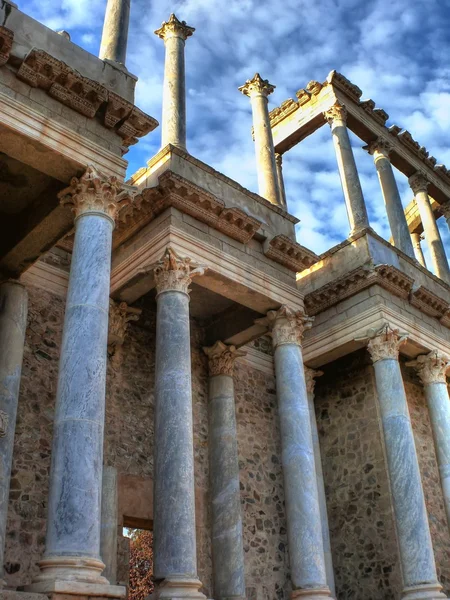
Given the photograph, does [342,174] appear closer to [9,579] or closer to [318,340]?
[318,340]

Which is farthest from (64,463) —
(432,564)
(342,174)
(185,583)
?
(342,174)

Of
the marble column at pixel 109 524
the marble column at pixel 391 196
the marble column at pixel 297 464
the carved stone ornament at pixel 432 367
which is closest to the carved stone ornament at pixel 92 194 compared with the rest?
the marble column at pixel 297 464

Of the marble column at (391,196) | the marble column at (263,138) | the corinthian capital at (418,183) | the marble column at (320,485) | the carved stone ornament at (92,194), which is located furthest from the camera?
the corinthian capital at (418,183)

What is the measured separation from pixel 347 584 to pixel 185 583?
7069 millimetres

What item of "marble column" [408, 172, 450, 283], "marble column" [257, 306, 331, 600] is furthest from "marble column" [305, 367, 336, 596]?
"marble column" [408, 172, 450, 283]

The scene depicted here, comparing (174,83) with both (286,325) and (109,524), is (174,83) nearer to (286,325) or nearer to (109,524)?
(286,325)

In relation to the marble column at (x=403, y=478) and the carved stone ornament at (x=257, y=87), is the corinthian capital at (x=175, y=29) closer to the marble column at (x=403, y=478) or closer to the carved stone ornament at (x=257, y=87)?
the carved stone ornament at (x=257, y=87)

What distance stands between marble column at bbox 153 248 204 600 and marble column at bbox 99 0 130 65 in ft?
10.9

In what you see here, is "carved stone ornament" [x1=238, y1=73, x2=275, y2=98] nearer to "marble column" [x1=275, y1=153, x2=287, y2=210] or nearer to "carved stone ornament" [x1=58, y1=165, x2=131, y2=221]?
"marble column" [x1=275, y1=153, x2=287, y2=210]

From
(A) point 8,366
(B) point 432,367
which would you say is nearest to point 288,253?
(B) point 432,367

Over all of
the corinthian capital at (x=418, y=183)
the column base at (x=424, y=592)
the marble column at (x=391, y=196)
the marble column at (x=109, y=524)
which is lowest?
the column base at (x=424, y=592)

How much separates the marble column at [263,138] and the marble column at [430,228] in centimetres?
625

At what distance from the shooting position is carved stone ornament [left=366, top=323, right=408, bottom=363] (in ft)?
46.6

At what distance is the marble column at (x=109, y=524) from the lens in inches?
426
